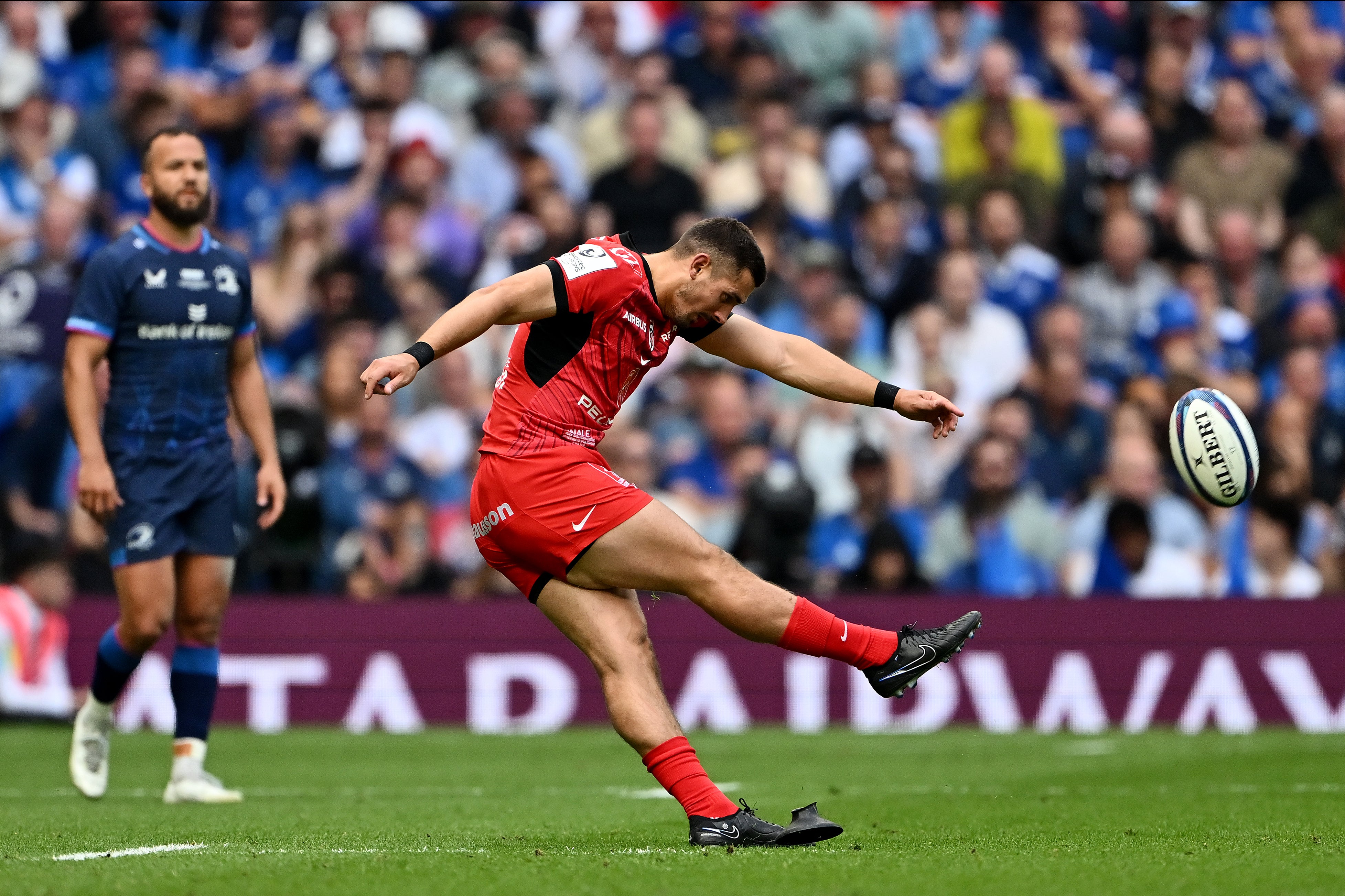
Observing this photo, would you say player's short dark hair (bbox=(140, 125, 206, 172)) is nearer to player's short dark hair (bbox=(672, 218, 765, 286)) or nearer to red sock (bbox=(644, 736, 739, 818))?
player's short dark hair (bbox=(672, 218, 765, 286))

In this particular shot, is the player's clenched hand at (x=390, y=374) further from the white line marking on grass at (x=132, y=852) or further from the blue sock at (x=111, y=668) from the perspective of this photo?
the blue sock at (x=111, y=668)

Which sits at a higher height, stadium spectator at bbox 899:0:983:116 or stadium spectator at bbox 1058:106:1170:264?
stadium spectator at bbox 899:0:983:116

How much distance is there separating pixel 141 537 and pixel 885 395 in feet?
11.4

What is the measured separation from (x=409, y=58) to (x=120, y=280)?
8881 millimetres

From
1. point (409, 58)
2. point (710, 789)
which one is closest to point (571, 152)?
point (409, 58)

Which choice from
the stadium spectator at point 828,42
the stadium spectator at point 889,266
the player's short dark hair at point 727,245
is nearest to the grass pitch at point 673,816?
the player's short dark hair at point 727,245

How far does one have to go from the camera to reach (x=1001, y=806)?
26.4ft

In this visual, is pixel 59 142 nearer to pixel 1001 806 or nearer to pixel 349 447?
pixel 349 447

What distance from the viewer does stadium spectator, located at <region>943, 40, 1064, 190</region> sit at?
16.2 m

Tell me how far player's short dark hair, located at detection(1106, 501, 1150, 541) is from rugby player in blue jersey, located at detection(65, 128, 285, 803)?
23.9 ft

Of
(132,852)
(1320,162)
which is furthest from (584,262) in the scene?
(1320,162)

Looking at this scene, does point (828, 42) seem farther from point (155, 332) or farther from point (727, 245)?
point (727, 245)

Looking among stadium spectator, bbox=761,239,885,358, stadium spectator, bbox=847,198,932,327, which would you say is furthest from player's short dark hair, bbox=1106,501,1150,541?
stadium spectator, bbox=847,198,932,327

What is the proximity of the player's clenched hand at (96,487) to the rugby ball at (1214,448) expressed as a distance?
15.5 feet
